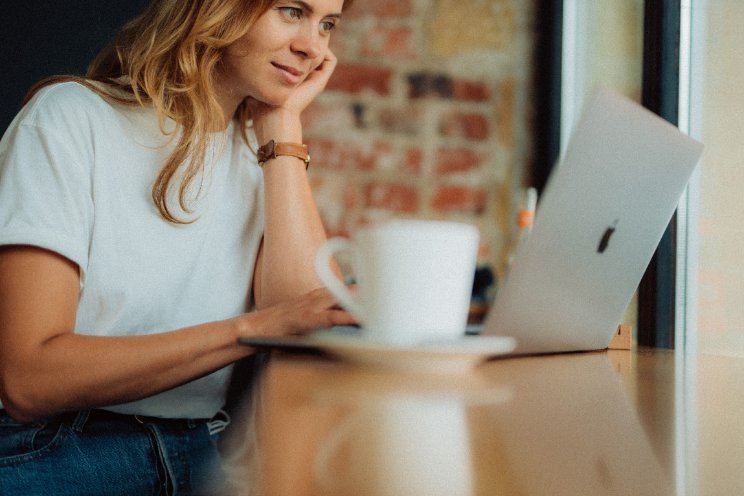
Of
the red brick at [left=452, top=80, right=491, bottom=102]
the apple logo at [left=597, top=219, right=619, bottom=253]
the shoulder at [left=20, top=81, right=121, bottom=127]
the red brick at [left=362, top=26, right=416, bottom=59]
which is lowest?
the apple logo at [left=597, top=219, right=619, bottom=253]

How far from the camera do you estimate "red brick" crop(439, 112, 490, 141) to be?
75.7 inches

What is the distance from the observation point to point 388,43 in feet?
6.20

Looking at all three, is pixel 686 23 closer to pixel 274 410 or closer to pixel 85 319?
pixel 85 319

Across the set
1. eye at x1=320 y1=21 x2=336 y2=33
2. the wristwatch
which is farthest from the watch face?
eye at x1=320 y1=21 x2=336 y2=33

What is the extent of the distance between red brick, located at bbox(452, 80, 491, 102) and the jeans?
48.7 inches

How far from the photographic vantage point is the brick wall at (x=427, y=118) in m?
1.86

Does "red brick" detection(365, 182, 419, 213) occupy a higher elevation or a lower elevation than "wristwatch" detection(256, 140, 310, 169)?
lower

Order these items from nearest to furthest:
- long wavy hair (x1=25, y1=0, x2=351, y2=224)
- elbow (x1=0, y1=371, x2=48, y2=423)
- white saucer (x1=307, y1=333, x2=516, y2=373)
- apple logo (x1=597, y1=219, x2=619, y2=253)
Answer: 1. white saucer (x1=307, y1=333, x2=516, y2=373)
2. apple logo (x1=597, y1=219, x2=619, y2=253)
3. elbow (x1=0, y1=371, x2=48, y2=423)
4. long wavy hair (x1=25, y1=0, x2=351, y2=224)

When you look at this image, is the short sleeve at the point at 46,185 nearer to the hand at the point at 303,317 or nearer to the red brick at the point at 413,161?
the hand at the point at 303,317

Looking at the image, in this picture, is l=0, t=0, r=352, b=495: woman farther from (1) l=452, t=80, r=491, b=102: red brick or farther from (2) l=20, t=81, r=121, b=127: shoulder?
(1) l=452, t=80, r=491, b=102: red brick

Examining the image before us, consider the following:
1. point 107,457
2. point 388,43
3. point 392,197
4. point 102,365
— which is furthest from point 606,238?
point 388,43

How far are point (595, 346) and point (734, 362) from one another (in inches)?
7.1

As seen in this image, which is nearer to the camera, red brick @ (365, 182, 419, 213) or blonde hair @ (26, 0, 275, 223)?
blonde hair @ (26, 0, 275, 223)

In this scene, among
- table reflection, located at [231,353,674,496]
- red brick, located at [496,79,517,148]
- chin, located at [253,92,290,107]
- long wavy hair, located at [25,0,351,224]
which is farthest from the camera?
red brick, located at [496,79,517,148]
